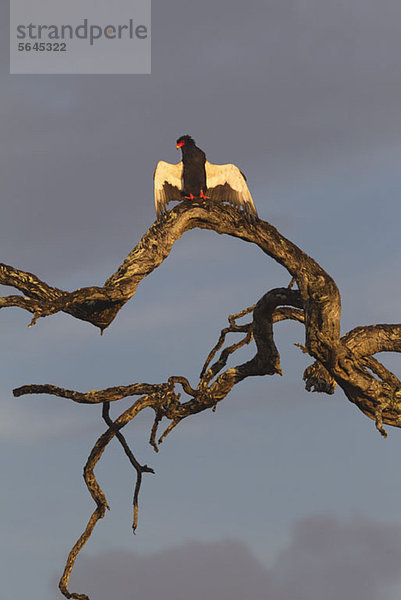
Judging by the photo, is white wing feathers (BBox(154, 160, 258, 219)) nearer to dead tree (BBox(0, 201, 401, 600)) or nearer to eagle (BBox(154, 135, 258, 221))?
eagle (BBox(154, 135, 258, 221))

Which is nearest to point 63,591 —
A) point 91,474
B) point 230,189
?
point 91,474

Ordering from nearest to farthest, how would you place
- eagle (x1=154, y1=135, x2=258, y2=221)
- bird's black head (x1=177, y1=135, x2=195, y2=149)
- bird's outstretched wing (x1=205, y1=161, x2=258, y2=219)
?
bird's outstretched wing (x1=205, y1=161, x2=258, y2=219) < eagle (x1=154, y1=135, x2=258, y2=221) < bird's black head (x1=177, y1=135, x2=195, y2=149)

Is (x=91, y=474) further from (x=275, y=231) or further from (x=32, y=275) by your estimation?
(x=275, y=231)

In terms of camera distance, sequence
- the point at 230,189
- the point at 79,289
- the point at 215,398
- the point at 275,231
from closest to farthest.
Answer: the point at 79,289 → the point at 275,231 → the point at 215,398 → the point at 230,189

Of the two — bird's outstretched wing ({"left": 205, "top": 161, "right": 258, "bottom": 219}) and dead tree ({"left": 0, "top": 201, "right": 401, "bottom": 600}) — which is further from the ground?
bird's outstretched wing ({"left": 205, "top": 161, "right": 258, "bottom": 219})

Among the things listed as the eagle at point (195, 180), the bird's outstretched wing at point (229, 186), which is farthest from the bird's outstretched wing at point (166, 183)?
the bird's outstretched wing at point (229, 186)

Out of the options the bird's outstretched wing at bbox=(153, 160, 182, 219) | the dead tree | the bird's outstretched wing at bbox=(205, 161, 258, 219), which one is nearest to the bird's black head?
the bird's outstretched wing at bbox=(153, 160, 182, 219)

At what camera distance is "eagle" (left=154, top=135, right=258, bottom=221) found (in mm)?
Answer: 14625

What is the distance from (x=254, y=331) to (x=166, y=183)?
148 inches

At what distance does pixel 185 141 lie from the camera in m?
15.7

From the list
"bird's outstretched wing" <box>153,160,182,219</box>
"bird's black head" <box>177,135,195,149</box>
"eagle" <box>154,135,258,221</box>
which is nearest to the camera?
"eagle" <box>154,135,258,221</box>

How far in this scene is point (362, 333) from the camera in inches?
508

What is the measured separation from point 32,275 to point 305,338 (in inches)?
147

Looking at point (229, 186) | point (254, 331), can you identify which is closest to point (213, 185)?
point (229, 186)
